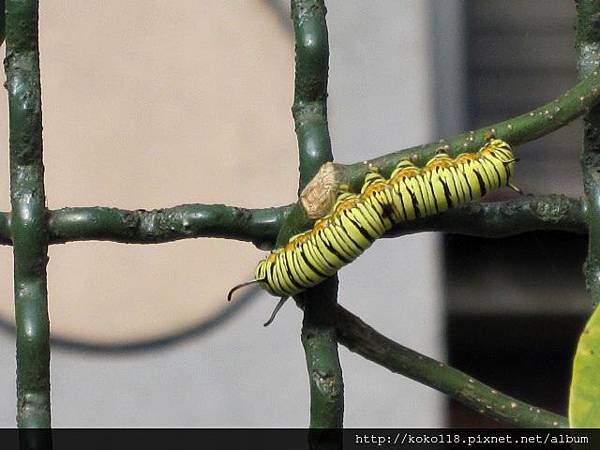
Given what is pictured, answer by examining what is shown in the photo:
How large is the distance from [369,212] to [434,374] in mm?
66

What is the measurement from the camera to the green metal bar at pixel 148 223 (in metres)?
0.38

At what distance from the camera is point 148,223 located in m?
0.38

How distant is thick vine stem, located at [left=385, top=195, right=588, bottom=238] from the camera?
40 cm

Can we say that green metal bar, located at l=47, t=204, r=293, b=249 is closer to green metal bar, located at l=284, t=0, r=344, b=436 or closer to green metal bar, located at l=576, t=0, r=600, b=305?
green metal bar, located at l=284, t=0, r=344, b=436

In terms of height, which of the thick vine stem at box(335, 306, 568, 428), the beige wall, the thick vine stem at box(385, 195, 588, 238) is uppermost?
the beige wall

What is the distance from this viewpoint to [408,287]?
168 centimetres

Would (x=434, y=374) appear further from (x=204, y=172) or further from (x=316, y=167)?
(x=204, y=172)

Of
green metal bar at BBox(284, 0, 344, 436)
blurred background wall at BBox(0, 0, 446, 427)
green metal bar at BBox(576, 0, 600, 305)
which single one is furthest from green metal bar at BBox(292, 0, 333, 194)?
blurred background wall at BBox(0, 0, 446, 427)

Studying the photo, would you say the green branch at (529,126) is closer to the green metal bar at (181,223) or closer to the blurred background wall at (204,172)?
the green metal bar at (181,223)

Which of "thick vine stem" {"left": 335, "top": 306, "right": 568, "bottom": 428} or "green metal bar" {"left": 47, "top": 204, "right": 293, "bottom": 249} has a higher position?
"green metal bar" {"left": 47, "top": 204, "right": 293, "bottom": 249}

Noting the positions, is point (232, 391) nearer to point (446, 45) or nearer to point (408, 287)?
point (408, 287)

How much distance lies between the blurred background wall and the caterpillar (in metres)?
1.17

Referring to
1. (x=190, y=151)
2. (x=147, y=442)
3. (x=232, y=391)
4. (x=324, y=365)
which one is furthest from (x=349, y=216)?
(x=147, y=442)

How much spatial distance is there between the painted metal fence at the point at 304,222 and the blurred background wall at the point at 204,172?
118 cm
